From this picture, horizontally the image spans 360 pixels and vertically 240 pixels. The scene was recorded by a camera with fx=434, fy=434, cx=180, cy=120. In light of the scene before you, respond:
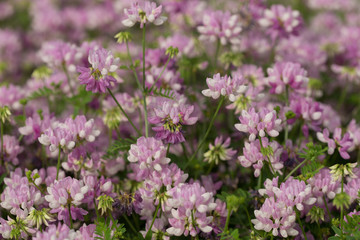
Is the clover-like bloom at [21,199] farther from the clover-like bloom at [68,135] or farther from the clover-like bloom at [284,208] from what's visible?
the clover-like bloom at [284,208]

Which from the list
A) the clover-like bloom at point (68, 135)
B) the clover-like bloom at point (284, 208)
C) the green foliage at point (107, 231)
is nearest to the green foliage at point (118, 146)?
the clover-like bloom at point (68, 135)

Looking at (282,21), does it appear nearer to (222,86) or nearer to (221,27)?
(221,27)

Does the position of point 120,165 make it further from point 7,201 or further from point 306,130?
point 306,130

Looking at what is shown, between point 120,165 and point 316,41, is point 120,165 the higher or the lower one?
the higher one

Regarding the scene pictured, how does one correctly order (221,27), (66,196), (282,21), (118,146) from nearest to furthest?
(66,196)
(118,146)
(221,27)
(282,21)

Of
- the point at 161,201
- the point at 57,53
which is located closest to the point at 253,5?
the point at 57,53

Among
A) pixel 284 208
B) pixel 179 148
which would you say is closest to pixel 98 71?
pixel 179 148
